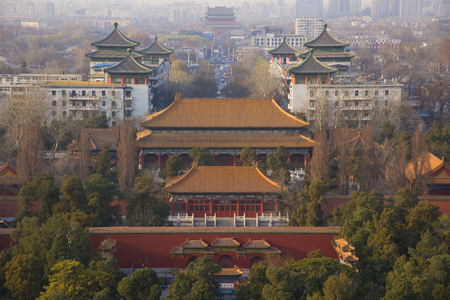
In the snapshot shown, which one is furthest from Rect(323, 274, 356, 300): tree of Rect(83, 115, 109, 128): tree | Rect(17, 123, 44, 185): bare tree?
Rect(83, 115, 109, 128): tree

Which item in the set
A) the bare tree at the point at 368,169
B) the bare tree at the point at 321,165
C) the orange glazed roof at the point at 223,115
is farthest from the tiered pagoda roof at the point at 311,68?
the bare tree at the point at 321,165

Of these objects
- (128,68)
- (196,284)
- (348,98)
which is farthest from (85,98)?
(196,284)

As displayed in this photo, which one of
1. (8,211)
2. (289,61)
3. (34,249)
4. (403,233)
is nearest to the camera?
(34,249)

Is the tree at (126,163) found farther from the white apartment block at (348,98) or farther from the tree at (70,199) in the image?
the white apartment block at (348,98)

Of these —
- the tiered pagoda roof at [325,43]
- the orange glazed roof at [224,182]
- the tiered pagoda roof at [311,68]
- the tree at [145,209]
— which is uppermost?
the tiered pagoda roof at [325,43]

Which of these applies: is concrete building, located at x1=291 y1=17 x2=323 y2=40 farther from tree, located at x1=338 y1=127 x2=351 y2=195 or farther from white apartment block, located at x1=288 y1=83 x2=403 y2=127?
tree, located at x1=338 y1=127 x2=351 y2=195

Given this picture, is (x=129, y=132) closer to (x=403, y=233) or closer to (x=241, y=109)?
(x=241, y=109)

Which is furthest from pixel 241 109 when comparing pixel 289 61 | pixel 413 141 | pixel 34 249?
pixel 289 61
